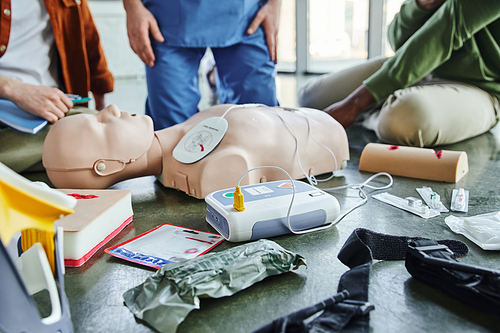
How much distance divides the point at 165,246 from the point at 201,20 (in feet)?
3.77

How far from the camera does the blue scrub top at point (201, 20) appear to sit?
5.18 feet

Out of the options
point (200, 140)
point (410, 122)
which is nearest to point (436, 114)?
point (410, 122)

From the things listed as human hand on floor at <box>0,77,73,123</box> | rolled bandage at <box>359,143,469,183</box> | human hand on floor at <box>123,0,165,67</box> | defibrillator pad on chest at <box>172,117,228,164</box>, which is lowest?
rolled bandage at <box>359,143,469,183</box>

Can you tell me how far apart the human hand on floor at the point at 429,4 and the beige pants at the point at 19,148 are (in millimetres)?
1555

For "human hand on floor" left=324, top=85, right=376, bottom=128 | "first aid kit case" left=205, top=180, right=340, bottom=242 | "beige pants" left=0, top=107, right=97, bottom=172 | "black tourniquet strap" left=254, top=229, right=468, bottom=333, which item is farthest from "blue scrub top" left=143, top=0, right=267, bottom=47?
"black tourniquet strap" left=254, top=229, right=468, bottom=333

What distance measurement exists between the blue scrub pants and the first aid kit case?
958 mm

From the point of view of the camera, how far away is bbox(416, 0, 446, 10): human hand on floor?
1.59 metres

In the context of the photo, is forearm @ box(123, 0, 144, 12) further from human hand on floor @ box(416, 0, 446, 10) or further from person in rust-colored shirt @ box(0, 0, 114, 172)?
human hand on floor @ box(416, 0, 446, 10)

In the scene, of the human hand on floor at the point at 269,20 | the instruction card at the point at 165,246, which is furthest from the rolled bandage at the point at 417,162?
the human hand on floor at the point at 269,20

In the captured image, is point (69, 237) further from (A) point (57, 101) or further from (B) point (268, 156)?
(A) point (57, 101)

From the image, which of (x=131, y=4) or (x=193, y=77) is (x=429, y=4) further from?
(x=131, y=4)

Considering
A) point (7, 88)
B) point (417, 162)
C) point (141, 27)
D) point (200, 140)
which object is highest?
point (141, 27)

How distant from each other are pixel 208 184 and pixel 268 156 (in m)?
0.18

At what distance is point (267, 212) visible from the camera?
0.76 metres
